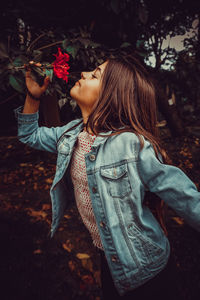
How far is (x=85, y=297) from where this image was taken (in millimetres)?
1605

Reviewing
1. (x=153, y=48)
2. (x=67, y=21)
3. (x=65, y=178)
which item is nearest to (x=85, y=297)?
(x=65, y=178)

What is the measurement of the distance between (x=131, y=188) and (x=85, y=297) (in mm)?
1318

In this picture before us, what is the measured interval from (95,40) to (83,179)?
8.60 ft

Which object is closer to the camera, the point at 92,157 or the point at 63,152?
the point at 92,157

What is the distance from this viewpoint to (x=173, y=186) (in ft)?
2.49

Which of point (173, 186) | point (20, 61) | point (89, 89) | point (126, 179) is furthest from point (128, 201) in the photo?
point (20, 61)

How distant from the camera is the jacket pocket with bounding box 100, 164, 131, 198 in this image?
858 mm

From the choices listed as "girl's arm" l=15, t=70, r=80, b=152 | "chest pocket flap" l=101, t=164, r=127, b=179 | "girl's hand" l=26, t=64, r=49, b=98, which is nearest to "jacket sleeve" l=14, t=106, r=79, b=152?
"girl's arm" l=15, t=70, r=80, b=152

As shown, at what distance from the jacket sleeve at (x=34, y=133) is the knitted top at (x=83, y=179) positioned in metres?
0.22

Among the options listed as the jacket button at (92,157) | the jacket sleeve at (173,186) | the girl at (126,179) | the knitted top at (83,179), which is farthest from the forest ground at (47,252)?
the jacket button at (92,157)

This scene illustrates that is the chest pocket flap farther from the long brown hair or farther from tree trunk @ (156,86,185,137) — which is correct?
tree trunk @ (156,86,185,137)

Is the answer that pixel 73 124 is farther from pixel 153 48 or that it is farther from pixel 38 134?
pixel 153 48

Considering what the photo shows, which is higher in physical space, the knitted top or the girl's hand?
the girl's hand

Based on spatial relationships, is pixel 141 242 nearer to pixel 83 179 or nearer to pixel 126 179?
pixel 126 179
